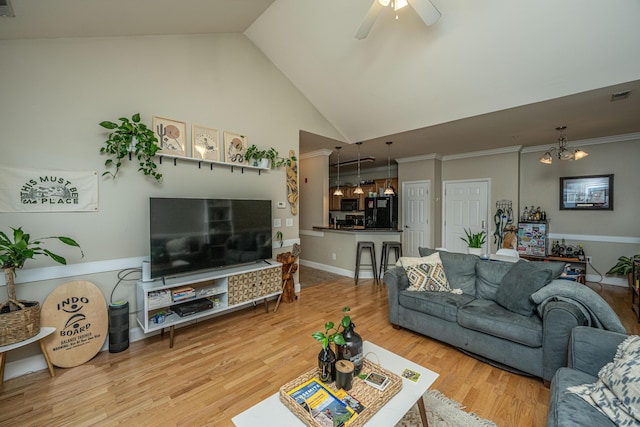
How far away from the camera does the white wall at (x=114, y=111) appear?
2176 millimetres

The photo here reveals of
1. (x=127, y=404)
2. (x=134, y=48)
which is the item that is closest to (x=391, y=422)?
(x=127, y=404)

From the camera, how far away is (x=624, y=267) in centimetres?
416

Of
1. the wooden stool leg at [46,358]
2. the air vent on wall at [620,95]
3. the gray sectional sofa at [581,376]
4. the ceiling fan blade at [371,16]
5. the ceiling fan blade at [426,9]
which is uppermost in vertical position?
the ceiling fan blade at [371,16]

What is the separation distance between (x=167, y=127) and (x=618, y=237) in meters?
7.20

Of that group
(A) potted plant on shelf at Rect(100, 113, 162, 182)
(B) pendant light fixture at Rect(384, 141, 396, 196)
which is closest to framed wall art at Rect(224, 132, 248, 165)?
(A) potted plant on shelf at Rect(100, 113, 162, 182)

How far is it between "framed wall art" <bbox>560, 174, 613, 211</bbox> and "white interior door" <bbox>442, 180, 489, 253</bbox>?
Answer: 1269mm

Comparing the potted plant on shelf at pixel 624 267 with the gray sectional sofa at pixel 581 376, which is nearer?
the gray sectional sofa at pixel 581 376

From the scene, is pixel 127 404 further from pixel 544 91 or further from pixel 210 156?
pixel 544 91

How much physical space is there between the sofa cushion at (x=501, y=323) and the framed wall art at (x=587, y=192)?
4.07 metres

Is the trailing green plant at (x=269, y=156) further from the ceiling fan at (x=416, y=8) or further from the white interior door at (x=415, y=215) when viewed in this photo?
the white interior door at (x=415, y=215)

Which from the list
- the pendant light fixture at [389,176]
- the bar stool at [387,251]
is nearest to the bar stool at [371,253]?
the bar stool at [387,251]

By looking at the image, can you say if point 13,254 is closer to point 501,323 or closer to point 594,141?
point 501,323

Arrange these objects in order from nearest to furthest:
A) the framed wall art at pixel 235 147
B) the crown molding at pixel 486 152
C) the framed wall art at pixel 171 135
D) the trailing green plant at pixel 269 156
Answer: the framed wall art at pixel 171 135
the framed wall art at pixel 235 147
the trailing green plant at pixel 269 156
the crown molding at pixel 486 152

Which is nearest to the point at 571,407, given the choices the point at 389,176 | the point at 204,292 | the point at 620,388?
the point at 620,388
